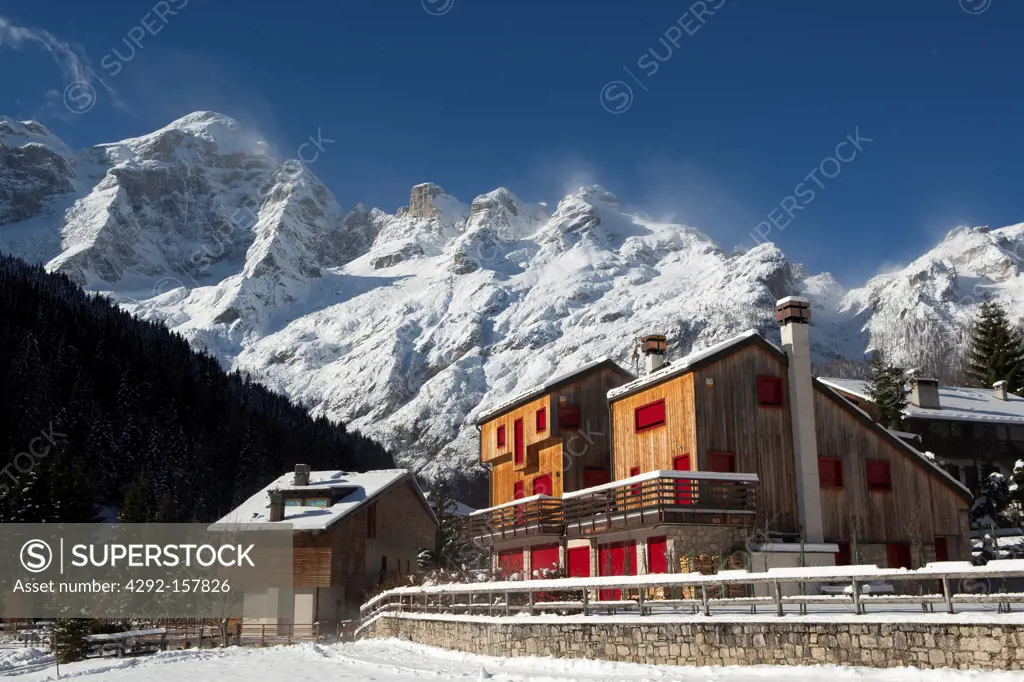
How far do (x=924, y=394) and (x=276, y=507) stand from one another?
3423 centimetres

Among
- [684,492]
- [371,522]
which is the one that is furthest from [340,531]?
[684,492]

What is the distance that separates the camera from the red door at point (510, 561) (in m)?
38.8

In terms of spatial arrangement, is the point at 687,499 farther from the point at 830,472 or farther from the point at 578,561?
the point at 578,561

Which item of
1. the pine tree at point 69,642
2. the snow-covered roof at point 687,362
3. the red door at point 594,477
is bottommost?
the pine tree at point 69,642

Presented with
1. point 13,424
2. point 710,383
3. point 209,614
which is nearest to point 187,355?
point 13,424

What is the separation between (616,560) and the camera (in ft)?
105

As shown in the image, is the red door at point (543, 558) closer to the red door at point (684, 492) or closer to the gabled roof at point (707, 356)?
the gabled roof at point (707, 356)

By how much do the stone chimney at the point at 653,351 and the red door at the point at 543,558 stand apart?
8133 mm

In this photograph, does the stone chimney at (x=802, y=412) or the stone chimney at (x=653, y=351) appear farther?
the stone chimney at (x=653, y=351)

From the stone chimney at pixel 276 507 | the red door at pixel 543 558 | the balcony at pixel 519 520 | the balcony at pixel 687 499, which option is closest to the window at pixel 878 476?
the balcony at pixel 687 499

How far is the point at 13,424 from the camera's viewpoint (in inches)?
3526

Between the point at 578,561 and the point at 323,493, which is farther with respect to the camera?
the point at 323,493

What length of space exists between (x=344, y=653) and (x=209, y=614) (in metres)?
21.1

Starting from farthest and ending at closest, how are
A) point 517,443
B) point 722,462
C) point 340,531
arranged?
point 340,531
point 517,443
point 722,462
